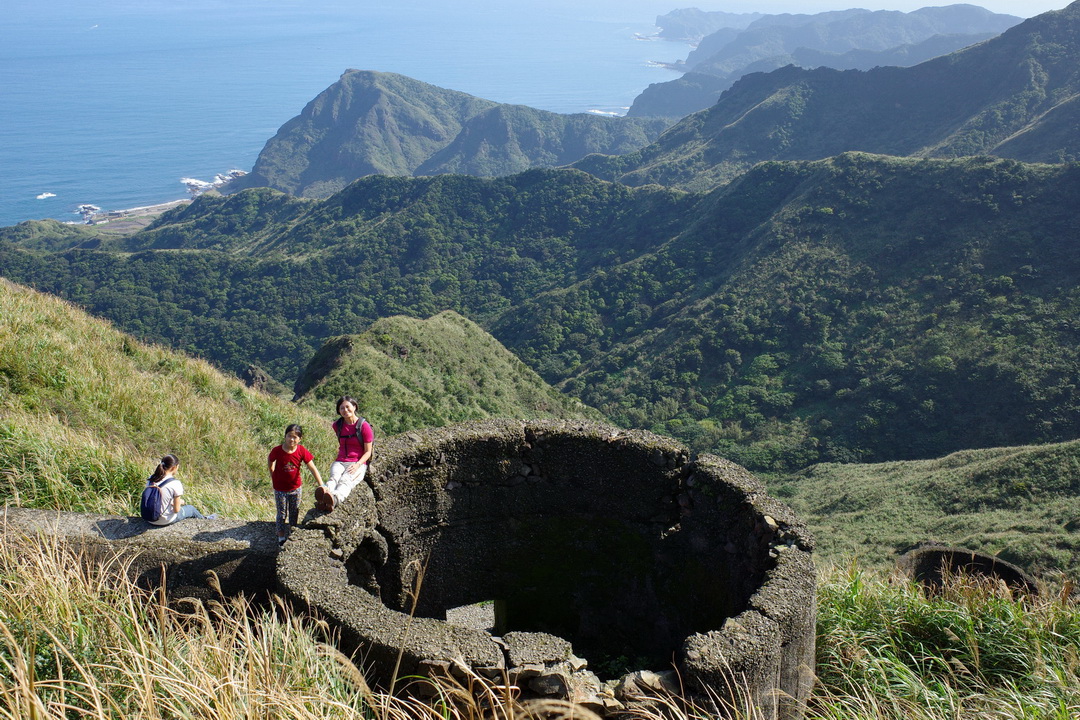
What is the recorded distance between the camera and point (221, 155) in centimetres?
16712

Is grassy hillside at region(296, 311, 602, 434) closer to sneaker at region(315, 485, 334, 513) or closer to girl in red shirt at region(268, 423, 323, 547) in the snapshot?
girl in red shirt at region(268, 423, 323, 547)

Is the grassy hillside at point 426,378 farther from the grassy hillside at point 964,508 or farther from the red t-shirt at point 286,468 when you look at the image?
the red t-shirt at point 286,468

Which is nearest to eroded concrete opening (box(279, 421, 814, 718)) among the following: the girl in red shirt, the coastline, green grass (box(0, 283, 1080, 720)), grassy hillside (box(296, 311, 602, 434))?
the girl in red shirt

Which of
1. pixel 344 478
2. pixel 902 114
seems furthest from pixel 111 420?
pixel 902 114

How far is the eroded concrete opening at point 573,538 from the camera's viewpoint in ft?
21.6

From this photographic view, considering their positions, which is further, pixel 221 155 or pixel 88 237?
pixel 221 155

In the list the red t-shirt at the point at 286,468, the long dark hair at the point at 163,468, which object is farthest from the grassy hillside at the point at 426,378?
the red t-shirt at the point at 286,468

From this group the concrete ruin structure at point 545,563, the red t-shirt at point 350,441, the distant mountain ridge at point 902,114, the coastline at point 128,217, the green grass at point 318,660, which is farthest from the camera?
the coastline at point 128,217

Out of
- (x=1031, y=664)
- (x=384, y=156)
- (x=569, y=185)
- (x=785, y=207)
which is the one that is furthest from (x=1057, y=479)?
(x=384, y=156)

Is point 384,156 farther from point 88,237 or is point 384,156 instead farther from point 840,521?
point 840,521

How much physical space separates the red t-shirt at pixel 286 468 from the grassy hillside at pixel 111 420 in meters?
1.97

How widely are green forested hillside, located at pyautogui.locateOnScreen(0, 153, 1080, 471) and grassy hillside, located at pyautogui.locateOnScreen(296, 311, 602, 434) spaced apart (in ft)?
32.5

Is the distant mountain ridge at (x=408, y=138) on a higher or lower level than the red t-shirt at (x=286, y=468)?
higher

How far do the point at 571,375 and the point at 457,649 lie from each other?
1832 inches
